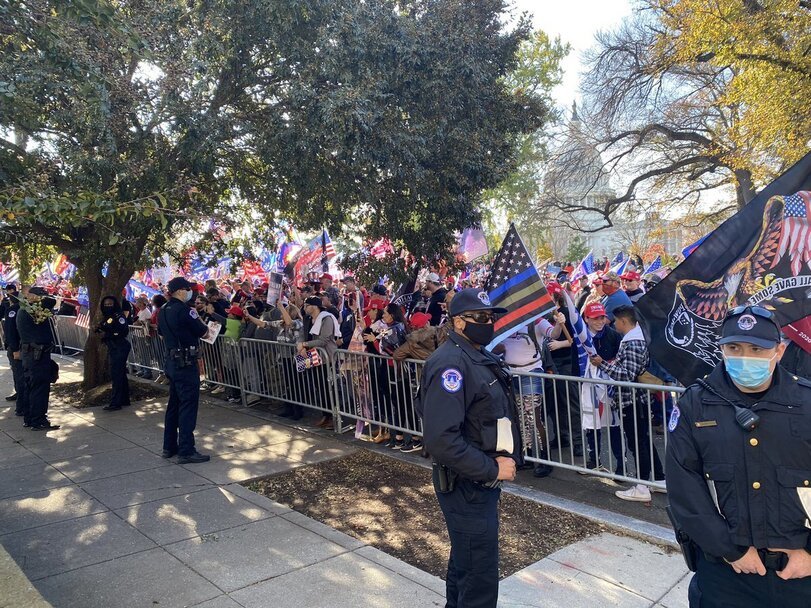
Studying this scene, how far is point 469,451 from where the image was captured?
293 cm

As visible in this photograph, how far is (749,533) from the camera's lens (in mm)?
2322

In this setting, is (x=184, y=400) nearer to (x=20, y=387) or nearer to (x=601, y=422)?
(x=601, y=422)

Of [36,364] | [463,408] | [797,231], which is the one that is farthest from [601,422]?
[36,364]

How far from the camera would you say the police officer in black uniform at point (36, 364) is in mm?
8344

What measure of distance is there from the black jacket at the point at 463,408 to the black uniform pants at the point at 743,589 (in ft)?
3.12

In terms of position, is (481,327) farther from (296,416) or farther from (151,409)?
(151,409)

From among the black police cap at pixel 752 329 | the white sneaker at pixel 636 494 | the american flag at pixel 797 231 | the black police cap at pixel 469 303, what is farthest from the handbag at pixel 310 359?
the black police cap at pixel 752 329

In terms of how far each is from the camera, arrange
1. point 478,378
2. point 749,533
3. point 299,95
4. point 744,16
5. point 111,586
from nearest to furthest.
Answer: point 749,533 → point 478,378 → point 111,586 → point 299,95 → point 744,16

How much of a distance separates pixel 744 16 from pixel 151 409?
38.1ft

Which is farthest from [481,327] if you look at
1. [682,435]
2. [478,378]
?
[682,435]

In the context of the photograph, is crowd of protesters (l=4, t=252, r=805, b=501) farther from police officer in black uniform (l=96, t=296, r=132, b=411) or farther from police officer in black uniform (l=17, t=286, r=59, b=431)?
police officer in black uniform (l=17, t=286, r=59, b=431)

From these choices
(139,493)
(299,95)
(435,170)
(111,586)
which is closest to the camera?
(111,586)

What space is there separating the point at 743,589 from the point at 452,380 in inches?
56.0

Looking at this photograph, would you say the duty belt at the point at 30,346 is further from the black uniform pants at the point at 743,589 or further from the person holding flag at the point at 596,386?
the black uniform pants at the point at 743,589
